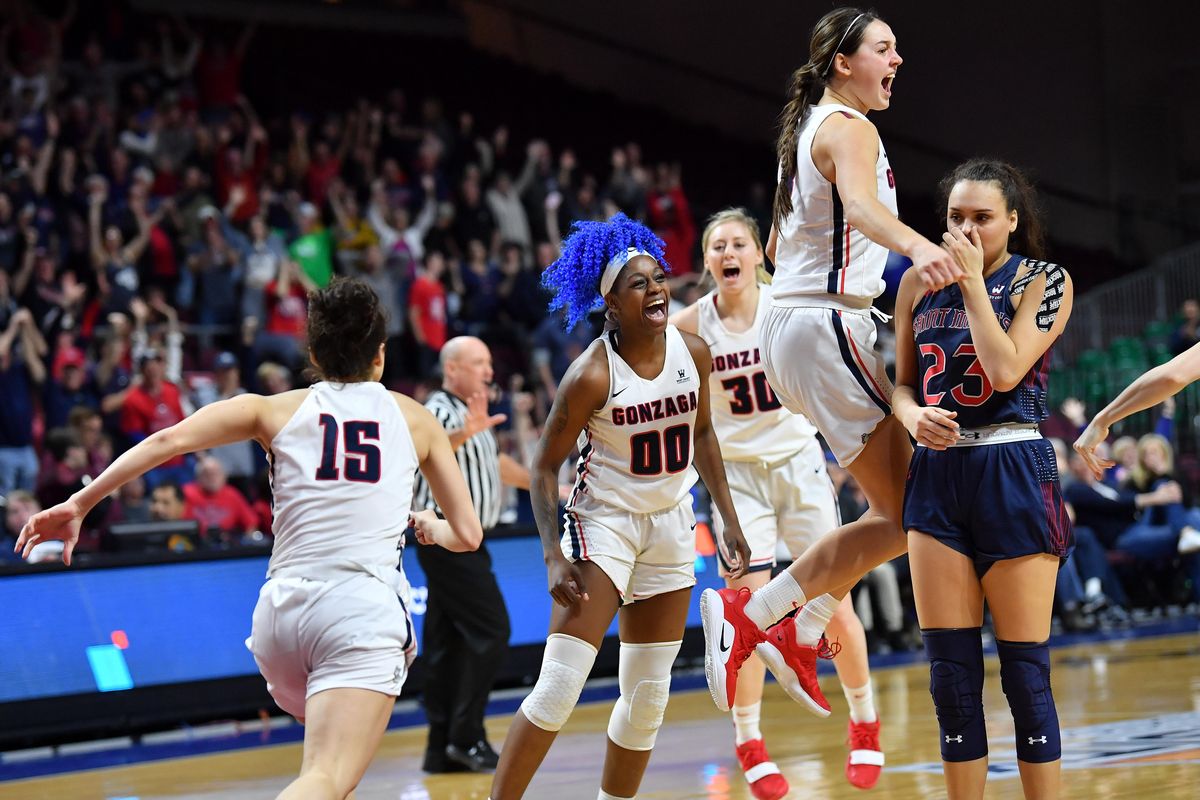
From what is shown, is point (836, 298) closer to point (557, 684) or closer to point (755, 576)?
point (557, 684)

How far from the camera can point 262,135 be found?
15.2m

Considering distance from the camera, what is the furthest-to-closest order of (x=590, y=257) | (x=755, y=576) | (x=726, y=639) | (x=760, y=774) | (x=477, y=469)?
(x=477, y=469) < (x=755, y=576) < (x=760, y=774) < (x=726, y=639) < (x=590, y=257)

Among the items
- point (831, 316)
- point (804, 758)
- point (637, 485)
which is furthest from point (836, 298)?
point (804, 758)

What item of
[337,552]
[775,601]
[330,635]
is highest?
[337,552]

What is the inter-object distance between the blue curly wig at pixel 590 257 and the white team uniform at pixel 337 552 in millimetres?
1156

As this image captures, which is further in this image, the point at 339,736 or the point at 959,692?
the point at 959,692

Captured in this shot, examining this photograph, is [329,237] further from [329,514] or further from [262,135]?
[329,514]

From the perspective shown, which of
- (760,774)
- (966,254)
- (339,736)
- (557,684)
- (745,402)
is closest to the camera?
(339,736)

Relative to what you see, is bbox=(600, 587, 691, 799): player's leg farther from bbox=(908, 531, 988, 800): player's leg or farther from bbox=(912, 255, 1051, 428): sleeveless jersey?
bbox=(912, 255, 1051, 428): sleeveless jersey

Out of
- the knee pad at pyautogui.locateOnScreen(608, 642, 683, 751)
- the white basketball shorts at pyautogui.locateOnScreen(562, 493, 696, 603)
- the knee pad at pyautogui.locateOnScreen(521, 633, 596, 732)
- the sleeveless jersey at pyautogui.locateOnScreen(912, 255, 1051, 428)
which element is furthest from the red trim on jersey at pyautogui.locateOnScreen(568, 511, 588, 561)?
the sleeveless jersey at pyautogui.locateOnScreen(912, 255, 1051, 428)

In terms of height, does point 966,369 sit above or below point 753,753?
above

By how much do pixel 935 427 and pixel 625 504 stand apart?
3.70 ft

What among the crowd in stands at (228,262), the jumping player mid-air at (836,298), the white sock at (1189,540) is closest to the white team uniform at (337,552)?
the jumping player mid-air at (836,298)

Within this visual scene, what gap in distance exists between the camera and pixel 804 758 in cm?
691
